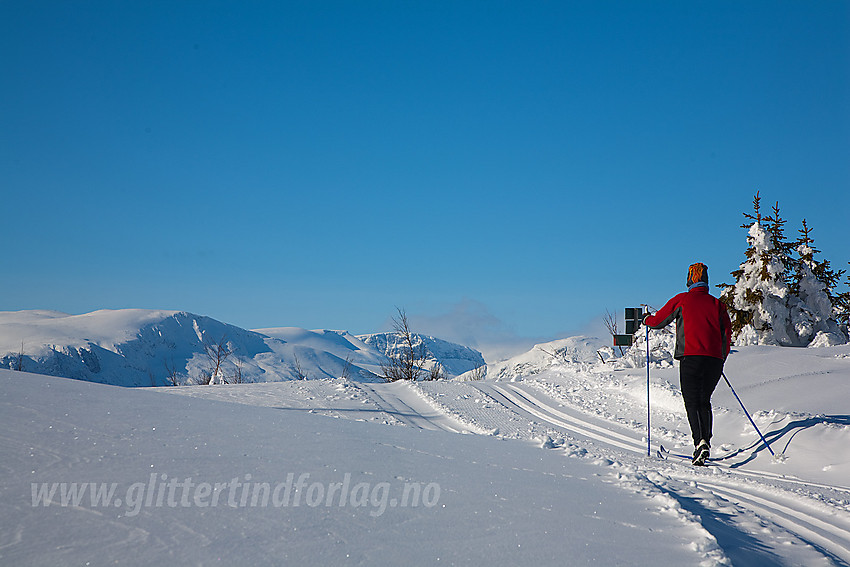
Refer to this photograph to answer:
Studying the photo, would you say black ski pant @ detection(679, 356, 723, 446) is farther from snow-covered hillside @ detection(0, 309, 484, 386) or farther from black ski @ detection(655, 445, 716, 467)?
snow-covered hillside @ detection(0, 309, 484, 386)

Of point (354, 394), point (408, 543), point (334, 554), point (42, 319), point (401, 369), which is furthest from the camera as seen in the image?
point (42, 319)

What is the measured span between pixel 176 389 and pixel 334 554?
296 inches

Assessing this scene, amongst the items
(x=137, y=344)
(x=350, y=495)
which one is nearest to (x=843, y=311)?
(x=350, y=495)

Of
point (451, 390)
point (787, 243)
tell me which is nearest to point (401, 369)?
point (451, 390)

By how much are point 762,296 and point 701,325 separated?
56.7ft

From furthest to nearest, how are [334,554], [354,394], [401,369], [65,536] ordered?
[401,369] < [354,394] < [334,554] < [65,536]

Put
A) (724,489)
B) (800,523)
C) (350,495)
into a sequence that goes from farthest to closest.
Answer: (724,489), (800,523), (350,495)

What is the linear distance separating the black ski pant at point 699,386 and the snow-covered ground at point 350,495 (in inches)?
22.2

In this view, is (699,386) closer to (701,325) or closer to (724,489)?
(701,325)

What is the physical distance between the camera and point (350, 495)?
2.53 meters

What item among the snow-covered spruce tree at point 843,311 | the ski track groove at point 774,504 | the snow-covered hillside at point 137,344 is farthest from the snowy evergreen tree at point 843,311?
the snow-covered hillside at point 137,344

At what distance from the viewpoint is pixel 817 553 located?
274cm

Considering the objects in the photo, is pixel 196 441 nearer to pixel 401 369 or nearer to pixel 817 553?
pixel 817 553

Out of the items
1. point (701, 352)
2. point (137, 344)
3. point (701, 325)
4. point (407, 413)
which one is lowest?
point (407, 413)
